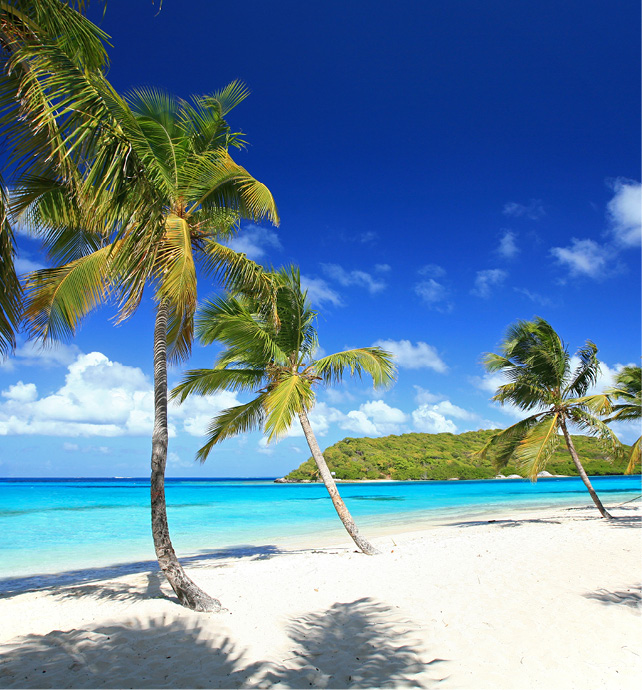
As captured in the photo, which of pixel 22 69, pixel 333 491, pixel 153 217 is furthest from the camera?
pixel 333 491

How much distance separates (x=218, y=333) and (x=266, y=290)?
2341 mm

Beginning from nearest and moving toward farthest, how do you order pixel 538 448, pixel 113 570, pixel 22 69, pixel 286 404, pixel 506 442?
1. pixel 22 69
2. pixel 286 404
3. pixel 113 570
4. pixel 538 448
5. pixel 506 442

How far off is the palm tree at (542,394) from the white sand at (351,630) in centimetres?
558

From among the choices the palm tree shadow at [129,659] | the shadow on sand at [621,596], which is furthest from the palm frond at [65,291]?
the shadow on sand at [621,596]

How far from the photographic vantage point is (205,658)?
4039 millimetres

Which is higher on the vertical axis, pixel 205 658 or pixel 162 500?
pixel 162 500

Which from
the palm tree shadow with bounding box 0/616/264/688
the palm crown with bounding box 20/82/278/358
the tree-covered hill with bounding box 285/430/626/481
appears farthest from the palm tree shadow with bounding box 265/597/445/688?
the tree-covered hill with bounding box 285/430/626/481

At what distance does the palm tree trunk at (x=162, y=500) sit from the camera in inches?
210

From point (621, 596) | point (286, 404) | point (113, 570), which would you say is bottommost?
point (113, 570)

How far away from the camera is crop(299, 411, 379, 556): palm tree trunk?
936 cm

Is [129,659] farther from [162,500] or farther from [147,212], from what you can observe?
[147,212]

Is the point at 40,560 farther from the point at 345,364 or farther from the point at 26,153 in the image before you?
the point at 26,153

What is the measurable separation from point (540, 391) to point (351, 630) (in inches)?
447

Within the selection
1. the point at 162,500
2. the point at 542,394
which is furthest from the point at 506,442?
the point at 162,500
